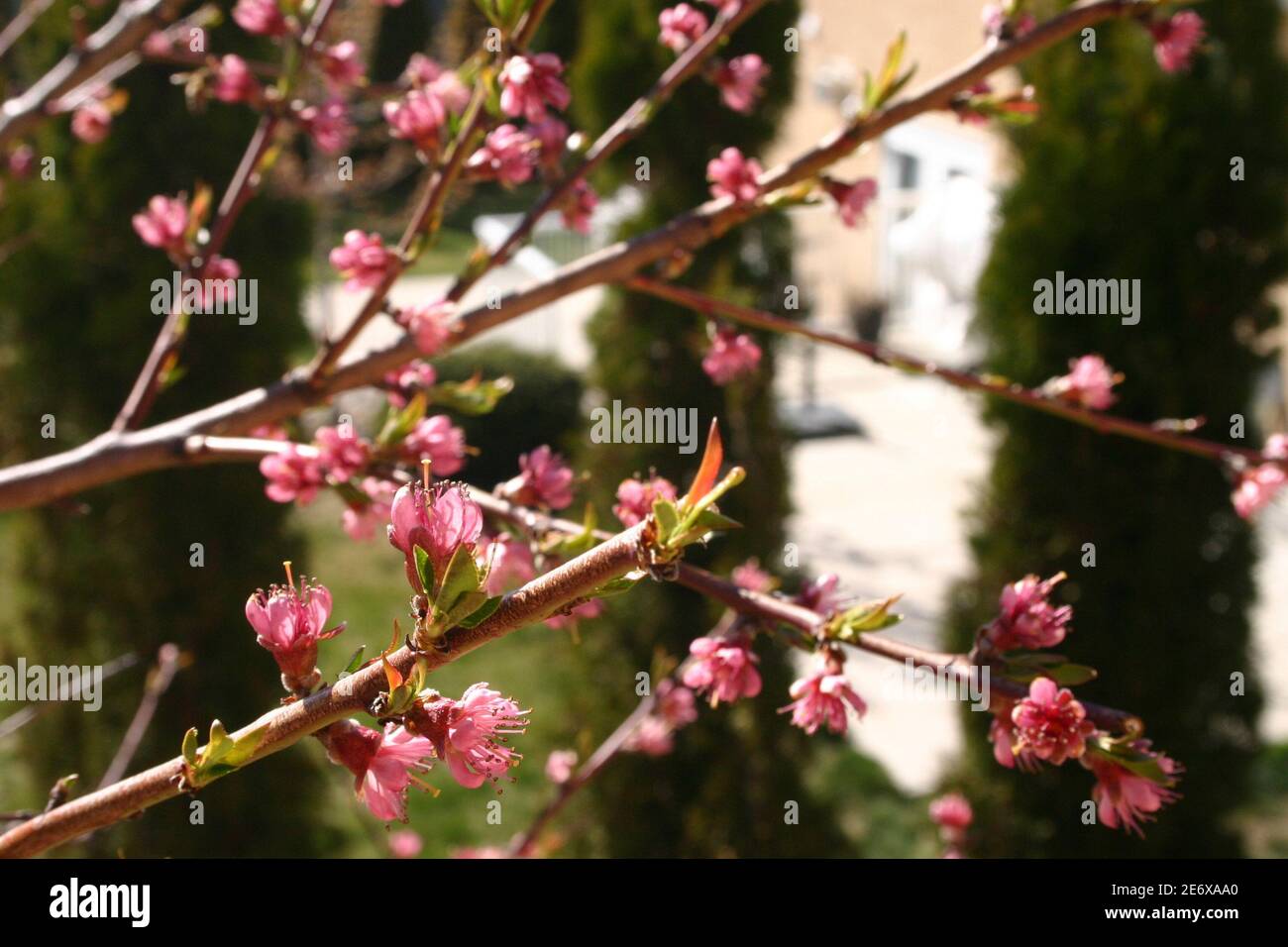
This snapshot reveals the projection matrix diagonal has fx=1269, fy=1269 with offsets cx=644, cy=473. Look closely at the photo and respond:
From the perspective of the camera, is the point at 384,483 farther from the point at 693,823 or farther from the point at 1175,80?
the point at 1175,80

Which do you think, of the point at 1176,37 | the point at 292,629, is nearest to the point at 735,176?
the point at 1176,37

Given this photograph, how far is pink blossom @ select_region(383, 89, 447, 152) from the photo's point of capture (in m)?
1.81

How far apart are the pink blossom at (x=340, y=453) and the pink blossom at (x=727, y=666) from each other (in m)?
0.54

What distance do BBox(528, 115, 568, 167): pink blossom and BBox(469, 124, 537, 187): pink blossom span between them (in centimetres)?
17

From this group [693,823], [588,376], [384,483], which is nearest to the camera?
[384,483]

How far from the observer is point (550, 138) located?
1946 mm

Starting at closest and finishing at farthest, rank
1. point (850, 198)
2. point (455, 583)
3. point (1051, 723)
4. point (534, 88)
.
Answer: point (455, 583) → point (1051, 723) → point (534, 88) → point (850, 198)

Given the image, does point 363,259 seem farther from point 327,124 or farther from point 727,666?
point 727,666

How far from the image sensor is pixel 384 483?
5.53ft

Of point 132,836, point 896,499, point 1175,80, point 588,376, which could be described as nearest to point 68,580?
point 132,836

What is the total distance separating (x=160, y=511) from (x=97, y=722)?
0.67m

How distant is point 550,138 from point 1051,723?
1.23 meters
